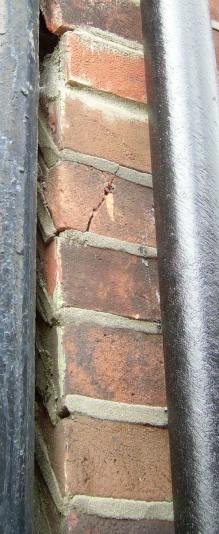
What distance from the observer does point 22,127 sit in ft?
2.01

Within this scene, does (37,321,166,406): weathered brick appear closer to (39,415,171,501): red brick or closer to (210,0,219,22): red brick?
(39,415,171,501): red brick

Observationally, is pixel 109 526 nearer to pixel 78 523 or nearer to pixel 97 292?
pixel 78 523

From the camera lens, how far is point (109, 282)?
0.72 meters

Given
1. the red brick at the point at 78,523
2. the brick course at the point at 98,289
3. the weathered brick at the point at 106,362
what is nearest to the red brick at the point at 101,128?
the brick course at the point at 98,289

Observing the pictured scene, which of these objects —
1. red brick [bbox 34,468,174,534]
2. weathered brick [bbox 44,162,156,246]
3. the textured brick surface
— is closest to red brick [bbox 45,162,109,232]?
weathered brick [bbox 44,162,156,246]

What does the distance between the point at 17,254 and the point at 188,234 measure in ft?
0.43

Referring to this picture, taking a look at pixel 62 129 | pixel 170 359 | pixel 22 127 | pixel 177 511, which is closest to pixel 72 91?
pixel 62 129

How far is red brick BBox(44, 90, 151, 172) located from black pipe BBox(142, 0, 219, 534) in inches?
3.7

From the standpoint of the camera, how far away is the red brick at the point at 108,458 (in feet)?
2.08

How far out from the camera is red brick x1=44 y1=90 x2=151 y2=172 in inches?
29.1

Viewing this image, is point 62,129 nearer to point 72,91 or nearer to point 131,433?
point 72,91

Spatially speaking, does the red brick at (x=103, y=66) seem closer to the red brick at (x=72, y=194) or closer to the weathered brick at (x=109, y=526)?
the red brick at (x=72, y=194)

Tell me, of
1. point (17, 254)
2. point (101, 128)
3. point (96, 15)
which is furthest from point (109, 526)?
point (96, 15)

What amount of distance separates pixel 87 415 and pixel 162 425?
79 mm
